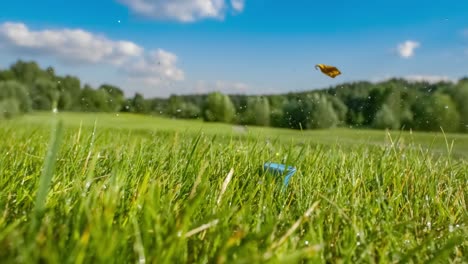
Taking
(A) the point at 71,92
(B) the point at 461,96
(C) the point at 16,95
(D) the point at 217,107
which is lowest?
(C) the point at 16,95

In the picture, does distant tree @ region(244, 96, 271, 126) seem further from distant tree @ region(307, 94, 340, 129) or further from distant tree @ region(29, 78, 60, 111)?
distant tree @ region(29, 78, 60, 111)

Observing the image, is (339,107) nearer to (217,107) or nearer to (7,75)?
(217,107)

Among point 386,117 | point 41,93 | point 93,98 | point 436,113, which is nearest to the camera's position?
point 386,117

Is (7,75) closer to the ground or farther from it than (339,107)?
farther from it

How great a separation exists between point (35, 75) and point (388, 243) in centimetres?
4657

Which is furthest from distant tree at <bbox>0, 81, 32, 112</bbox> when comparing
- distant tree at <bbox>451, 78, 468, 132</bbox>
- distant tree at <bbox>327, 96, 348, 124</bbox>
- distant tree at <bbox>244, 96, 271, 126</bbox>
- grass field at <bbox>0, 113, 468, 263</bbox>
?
grass field at <bbox>0, 113, 468, 263</bbox>

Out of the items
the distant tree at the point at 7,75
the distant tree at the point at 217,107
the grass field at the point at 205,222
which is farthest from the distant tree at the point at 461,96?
the distant tree at the point at 7,75

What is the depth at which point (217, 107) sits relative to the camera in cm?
2614

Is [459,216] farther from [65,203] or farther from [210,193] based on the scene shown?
[65,203]

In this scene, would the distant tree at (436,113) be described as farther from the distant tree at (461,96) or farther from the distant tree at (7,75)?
the distant tree at (7,75)

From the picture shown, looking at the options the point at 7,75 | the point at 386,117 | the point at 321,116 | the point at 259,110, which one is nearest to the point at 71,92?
the point at 7,75

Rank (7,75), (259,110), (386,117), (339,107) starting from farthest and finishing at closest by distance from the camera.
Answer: (7,75), (339,107), (386,117), (259,110)

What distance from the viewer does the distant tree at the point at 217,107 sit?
84.4ft

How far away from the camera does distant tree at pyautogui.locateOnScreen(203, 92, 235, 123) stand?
84.4 feet
